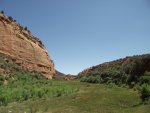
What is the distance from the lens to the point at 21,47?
6594 centimetres

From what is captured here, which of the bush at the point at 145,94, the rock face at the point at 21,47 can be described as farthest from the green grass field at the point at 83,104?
the rock face at the point at 21,47

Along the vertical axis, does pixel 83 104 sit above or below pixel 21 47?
below

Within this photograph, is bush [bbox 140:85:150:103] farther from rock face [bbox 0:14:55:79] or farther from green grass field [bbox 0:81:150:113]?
rock face [bbox 0:14:55:79]

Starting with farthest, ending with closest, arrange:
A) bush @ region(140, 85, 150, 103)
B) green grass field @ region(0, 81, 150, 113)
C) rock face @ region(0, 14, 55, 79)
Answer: rock face @ region(0, 14, 55, 79) → bush @ region(140, 85, 150, 103) → green grass field @ region(0, 81, 150, 113)

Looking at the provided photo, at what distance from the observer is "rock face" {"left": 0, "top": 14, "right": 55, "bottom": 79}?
62.8 m

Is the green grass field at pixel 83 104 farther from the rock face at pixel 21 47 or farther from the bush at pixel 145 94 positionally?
the rock face at pixel 21 47

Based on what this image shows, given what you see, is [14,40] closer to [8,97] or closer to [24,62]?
[24,62]

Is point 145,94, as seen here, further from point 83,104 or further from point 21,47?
point 21,47

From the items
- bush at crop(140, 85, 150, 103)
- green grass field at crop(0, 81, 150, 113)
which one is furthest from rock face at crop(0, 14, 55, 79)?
bush at crop(140, 85, 150, 103)

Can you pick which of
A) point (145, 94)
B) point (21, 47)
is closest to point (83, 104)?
point (145, 94)

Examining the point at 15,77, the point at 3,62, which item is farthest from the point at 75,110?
the point at 3,62

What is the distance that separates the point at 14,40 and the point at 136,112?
42.1 meters

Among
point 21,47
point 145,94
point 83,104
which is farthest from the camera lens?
point 21,47

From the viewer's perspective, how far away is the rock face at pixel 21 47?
206 ft
